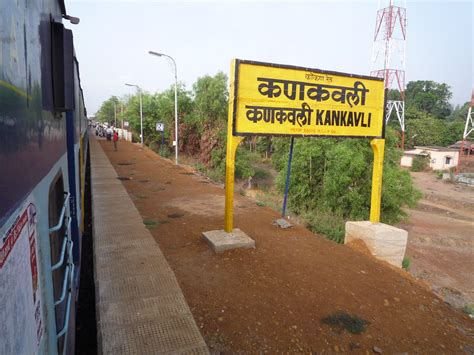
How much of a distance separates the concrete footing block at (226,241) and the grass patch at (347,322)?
6.89 ft

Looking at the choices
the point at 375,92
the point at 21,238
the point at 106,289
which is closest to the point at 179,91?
the point at 375,92

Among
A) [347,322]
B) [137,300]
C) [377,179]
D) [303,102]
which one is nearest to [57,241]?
[137,300]

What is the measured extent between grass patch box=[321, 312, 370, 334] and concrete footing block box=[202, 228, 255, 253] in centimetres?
210

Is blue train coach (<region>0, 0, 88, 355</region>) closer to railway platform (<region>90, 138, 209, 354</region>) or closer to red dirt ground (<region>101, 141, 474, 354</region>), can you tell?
railway platform (<region>90, 138, 209, 354</region>)

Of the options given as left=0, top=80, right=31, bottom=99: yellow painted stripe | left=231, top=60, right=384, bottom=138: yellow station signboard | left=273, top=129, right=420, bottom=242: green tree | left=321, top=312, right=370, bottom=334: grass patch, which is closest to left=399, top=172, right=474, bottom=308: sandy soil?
left=321, top=312, right=370, bottom=334: grass patch

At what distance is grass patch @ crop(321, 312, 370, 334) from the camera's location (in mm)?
3799

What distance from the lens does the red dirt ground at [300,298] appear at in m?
3.61

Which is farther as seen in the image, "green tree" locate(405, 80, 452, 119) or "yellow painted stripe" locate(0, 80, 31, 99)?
"green tree" locate(405, 80, 452, 119)

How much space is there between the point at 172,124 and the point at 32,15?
109 ft

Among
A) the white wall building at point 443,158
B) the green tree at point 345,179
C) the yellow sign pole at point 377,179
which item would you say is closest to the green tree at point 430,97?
the white wall building at point 443,158

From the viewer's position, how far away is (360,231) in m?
6.45

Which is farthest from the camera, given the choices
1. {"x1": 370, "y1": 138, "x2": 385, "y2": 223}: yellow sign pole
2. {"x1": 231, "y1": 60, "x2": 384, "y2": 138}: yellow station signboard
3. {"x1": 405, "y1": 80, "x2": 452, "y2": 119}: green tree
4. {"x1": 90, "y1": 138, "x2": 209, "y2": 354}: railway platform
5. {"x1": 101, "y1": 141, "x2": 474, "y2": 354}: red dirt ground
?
{"x1": 405, "y1": 80, "x2": 452, "y2": 119}: green tree

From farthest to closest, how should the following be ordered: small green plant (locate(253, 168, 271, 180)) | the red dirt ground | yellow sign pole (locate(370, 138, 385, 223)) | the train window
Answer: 1. small green plant (locate(253, 168, 271, 180))
2. yellow sign pole (locate(370, 138, 385, 223))
3. the red dirt ground
4. the train window

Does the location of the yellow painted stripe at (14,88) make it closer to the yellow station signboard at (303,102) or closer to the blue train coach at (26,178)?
the blue train coach at (26,178)
